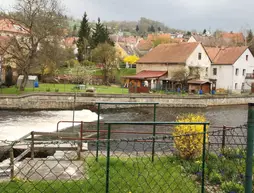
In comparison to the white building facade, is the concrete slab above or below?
below

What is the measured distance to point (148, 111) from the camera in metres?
35.4

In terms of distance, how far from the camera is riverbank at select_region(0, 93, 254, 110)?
34125 mm

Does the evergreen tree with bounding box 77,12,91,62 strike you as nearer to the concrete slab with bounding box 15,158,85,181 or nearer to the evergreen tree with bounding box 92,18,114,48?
the evergreen tree with bounding box 92,18,114,48

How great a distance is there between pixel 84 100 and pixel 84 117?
6808 millimetres

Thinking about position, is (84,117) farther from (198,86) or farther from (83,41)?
(83,41)

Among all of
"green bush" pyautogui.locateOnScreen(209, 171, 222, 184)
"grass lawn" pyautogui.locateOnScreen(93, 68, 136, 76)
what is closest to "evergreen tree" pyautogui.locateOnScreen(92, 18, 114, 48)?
"grass lawn" pyautogui.locateOnScreen(93, 68, 136, 76)

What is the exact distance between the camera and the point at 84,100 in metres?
37.3

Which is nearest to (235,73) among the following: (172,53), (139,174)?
(172,53)

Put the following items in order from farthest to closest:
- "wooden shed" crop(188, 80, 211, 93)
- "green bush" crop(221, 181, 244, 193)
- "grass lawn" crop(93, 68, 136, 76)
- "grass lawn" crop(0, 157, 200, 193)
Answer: "grass lawn" crop(93, 68, 136, 76)
"wooden shed" crop(188, 80, 211, 93)
"grass lawn" crop(0, 157, 200, 193)
"green bush" crop(221, 181, 244, 193)

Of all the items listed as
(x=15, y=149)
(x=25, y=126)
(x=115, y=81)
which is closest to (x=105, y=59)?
(x=115, y=81)

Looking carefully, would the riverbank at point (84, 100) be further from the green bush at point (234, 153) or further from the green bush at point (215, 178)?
the green bush at point (215, 178)

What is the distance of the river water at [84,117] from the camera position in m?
23.7

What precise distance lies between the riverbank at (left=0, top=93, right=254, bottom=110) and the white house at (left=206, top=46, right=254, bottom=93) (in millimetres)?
9337

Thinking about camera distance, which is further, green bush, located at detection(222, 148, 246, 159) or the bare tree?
the bare tree
